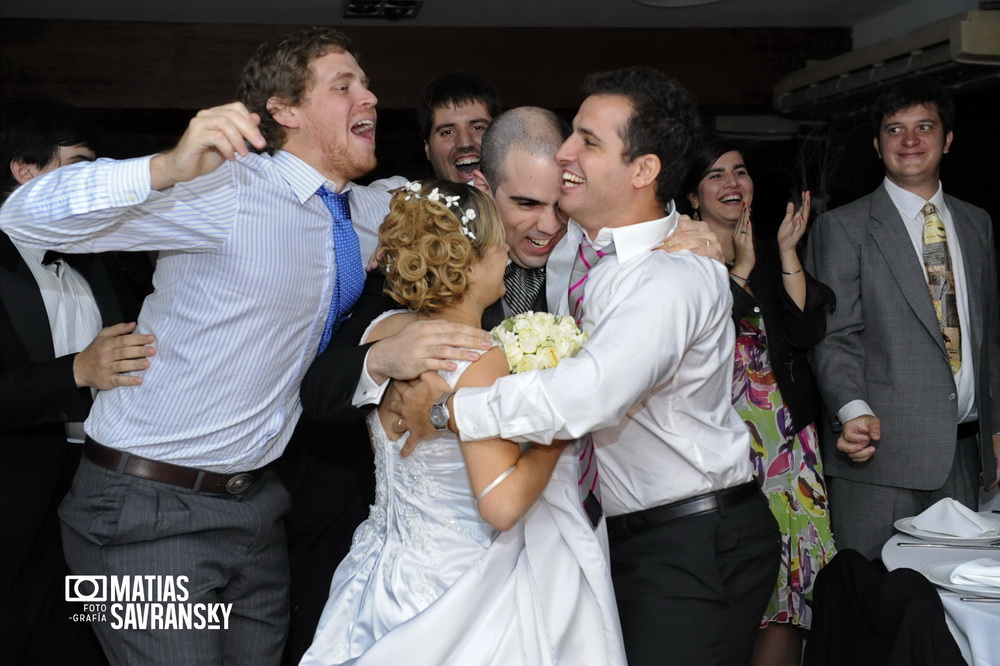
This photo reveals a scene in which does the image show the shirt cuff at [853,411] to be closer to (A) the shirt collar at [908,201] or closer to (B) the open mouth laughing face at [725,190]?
(A) the shirt collar at [908,201]

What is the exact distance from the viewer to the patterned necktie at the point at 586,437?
2295mm

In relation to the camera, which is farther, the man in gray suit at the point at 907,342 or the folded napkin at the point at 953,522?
the man in gray suit at the point at 907,342

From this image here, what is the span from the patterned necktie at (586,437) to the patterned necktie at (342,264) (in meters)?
0.57

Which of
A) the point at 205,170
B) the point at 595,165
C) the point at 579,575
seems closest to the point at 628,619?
the point at 579,575

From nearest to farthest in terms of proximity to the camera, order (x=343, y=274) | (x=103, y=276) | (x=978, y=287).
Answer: (x=343, y=274) < (x=103, y=276) < (x=978, y=287)

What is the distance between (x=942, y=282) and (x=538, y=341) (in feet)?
7.63

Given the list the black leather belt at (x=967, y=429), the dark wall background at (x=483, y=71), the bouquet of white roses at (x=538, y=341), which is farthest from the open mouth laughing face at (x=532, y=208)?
the dark wall background at (x=483, y=71)

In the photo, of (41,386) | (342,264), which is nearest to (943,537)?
(342,264)

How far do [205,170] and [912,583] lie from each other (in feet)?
6.01

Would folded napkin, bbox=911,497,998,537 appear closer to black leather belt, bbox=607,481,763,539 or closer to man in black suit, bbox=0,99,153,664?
black leather belt, bbox=607,481,763,539

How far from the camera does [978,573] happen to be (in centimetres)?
235

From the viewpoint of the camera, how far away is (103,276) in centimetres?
317

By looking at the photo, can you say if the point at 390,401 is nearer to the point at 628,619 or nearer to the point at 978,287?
the point at 628,619

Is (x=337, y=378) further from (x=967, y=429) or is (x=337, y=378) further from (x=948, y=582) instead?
(x=967, y=429)
